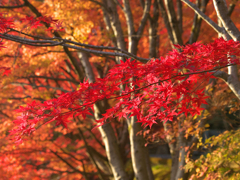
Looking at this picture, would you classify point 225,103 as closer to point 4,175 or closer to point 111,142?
point 111,142

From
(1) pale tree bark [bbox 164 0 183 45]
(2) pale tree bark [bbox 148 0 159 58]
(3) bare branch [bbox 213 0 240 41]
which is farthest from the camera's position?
(2) pale tree bark [bbox 148 0 159 58]

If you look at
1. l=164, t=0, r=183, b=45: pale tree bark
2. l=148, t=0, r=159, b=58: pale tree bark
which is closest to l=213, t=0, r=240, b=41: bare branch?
l=164, t=0, r=183, b=45: pale tree bark

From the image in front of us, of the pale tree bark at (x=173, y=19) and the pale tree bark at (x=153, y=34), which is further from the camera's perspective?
the pale tree bark at (x=153, y=34)

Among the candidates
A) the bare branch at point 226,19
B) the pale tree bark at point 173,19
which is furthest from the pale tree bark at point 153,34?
the bare branch at point 226,19

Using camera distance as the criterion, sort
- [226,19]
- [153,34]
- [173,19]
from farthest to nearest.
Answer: [153,34]
[173,19]
[226,19]

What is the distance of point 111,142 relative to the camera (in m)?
5.05

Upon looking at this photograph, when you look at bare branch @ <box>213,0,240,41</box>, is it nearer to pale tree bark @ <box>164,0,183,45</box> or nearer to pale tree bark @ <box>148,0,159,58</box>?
pale tree bark @ <box>164,0,183,45</box>

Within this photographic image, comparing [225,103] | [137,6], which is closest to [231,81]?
[225,103]

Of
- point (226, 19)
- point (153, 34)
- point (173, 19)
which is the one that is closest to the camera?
point (226, 19)

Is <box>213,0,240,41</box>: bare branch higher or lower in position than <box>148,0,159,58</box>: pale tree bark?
lower

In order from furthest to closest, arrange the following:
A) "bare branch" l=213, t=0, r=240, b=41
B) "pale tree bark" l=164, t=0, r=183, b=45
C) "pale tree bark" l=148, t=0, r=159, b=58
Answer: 1. "pale tree bark" l=148, t=0, r=159, b=58
2. "pale tree bark" l=164, t=0, r=183, b=45
3. "bare branch" l=213, t=0, r=240, b=41

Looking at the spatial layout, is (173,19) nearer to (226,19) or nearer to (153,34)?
(153,34)

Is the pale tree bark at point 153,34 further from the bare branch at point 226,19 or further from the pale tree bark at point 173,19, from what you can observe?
the bare branch at point 226,19

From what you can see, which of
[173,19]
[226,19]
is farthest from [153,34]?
[226,19]
